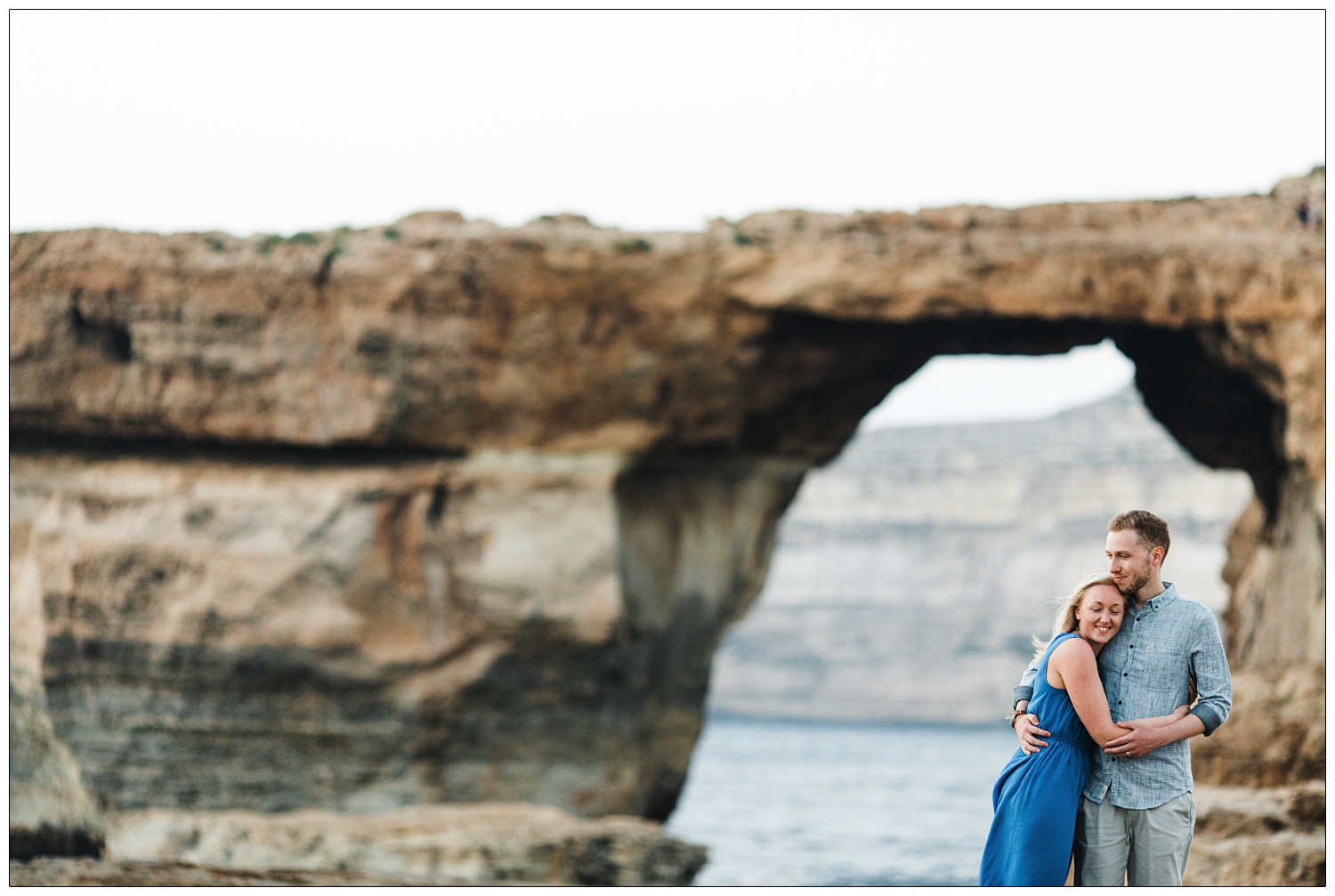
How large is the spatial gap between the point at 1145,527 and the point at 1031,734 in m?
0.67

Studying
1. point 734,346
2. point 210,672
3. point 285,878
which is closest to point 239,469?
point 210,672

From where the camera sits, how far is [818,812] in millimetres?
27047

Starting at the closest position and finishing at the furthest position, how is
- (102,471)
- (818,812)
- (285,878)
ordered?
1. (285,878)
2. (102,471)
3. (818,812)

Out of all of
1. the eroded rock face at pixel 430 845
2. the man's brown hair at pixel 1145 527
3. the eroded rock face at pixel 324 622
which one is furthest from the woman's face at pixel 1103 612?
the eroded rock face at pixel 324 622

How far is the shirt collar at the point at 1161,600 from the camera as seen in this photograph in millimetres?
3912

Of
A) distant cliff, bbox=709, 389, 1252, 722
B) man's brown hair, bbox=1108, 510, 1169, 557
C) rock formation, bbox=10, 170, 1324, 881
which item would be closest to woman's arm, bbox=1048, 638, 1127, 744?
man's brown hair, bbox=1108, 510, 1169, 557

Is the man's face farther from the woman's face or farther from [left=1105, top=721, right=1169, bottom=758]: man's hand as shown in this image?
[left=1105, top=721, right=1169, bottom=758]: man's hand

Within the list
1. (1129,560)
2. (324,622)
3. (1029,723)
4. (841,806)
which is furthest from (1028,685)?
(841,806)

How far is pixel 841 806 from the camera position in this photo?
2898 centimetres

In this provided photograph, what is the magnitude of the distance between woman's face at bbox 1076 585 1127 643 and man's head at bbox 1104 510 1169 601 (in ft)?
0.18

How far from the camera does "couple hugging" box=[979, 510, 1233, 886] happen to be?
151 inches

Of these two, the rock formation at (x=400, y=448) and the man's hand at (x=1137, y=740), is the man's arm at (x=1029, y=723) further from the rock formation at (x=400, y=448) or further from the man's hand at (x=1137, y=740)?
the rock formation at (x=400, y=448)

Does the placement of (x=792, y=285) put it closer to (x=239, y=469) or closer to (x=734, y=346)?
(x=734, y=346)

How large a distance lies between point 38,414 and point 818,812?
19.3 m
